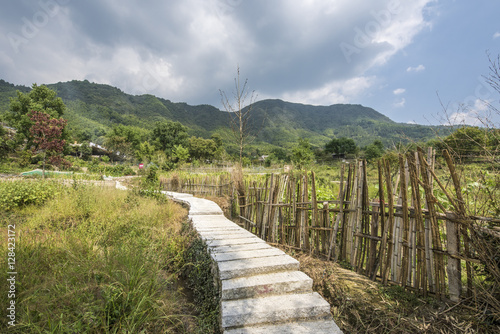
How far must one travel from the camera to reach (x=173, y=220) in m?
5.13

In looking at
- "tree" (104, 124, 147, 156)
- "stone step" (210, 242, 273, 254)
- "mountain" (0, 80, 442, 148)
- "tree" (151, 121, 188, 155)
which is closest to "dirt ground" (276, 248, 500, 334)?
"stone step" (210, 242, 273, 254)

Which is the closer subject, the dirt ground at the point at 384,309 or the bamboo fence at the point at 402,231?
the dirt ground at the point at 384,309

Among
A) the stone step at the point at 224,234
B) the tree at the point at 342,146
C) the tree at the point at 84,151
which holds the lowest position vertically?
the stone step at the point at 224,234

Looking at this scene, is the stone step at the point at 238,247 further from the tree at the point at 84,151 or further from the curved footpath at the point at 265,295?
the tree at the point at 84,151

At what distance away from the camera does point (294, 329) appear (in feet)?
5.84

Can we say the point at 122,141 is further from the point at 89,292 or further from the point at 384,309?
the point at 384,309

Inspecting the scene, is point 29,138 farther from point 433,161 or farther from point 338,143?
point 338,143

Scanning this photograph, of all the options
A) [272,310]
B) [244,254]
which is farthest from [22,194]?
[272,310]

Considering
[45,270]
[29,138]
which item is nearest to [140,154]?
[29,138]

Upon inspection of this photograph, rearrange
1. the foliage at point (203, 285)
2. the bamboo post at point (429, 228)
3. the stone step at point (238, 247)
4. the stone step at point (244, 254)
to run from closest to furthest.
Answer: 1. the bamboo post at point (429, 228)
2. the foliage at point (203, 285)
3. the stone step at point (244, 254)
4. the stone step at point (238, 247)

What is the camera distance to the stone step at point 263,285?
211cm

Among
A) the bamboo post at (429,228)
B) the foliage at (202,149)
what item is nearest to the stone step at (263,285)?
the bamboo post at (429,228)

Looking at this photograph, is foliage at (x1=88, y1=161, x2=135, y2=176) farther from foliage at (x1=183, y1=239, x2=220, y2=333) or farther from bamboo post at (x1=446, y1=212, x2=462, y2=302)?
bamboo post at (x1=446, y1=212, x2=462, y2=302)

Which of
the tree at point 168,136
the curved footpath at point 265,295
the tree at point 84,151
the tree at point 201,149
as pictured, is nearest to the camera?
the curved footpath at point 265,295
